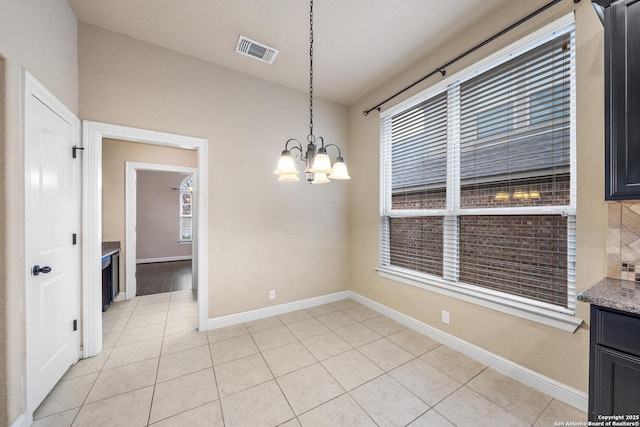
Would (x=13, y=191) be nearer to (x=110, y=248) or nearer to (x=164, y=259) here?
(x=110, y=248)

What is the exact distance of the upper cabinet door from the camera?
126 centimetres

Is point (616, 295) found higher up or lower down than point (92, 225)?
lower down

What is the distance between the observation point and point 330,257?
3783 millimetres

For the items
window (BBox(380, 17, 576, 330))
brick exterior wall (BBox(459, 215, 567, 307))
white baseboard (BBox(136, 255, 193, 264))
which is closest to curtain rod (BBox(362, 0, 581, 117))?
window (BBox(380, 17, 576, 330))

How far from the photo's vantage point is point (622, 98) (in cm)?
129

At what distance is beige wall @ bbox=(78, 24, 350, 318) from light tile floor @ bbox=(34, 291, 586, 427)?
2.23 ft

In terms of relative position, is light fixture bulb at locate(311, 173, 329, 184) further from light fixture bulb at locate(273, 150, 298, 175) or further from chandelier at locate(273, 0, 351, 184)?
light fixture bulb at locate(273, 150, 298, 175)

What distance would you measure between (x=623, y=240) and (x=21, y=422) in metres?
3.85

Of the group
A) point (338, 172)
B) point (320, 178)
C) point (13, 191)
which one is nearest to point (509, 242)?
point (338, 172)

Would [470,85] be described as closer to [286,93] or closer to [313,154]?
[313,154]

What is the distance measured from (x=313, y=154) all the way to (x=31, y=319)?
7.19 ft

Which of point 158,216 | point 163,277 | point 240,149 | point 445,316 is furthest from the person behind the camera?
point 158,216

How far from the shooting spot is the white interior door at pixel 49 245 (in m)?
1.61

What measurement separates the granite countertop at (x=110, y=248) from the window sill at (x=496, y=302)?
154 inches
